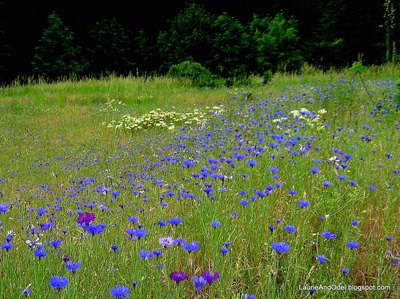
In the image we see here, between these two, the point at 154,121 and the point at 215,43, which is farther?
the point at 215,43

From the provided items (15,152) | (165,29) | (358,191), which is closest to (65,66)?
(165,29)

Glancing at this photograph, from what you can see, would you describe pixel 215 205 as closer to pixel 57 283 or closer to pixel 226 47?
pixel 57 283

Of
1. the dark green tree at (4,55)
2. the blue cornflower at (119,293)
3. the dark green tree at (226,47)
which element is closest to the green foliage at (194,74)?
the dark green tree at (226,47)

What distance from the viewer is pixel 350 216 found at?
220cm

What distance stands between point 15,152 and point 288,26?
52.5 ft

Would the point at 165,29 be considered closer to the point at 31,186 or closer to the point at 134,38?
the point at 134,38

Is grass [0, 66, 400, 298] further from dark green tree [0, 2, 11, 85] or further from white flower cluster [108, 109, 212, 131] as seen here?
dark green tree [0, 2, 11, 85]

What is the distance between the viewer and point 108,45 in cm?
1767

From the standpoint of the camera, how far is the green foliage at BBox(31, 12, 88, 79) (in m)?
15.6

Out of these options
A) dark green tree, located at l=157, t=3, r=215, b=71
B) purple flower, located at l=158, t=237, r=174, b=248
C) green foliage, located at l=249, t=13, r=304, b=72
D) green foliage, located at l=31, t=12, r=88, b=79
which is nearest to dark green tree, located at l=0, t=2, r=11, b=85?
green foliage, located at l=31, t=12, r=88, b=79

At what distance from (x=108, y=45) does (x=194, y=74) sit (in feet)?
24.7

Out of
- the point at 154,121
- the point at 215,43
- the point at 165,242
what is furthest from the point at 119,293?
the point at 215,43

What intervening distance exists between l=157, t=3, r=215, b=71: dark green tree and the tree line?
0.13 feet

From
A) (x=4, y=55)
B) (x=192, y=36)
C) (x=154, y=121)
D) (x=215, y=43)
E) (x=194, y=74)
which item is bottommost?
(x=154, y=121)
